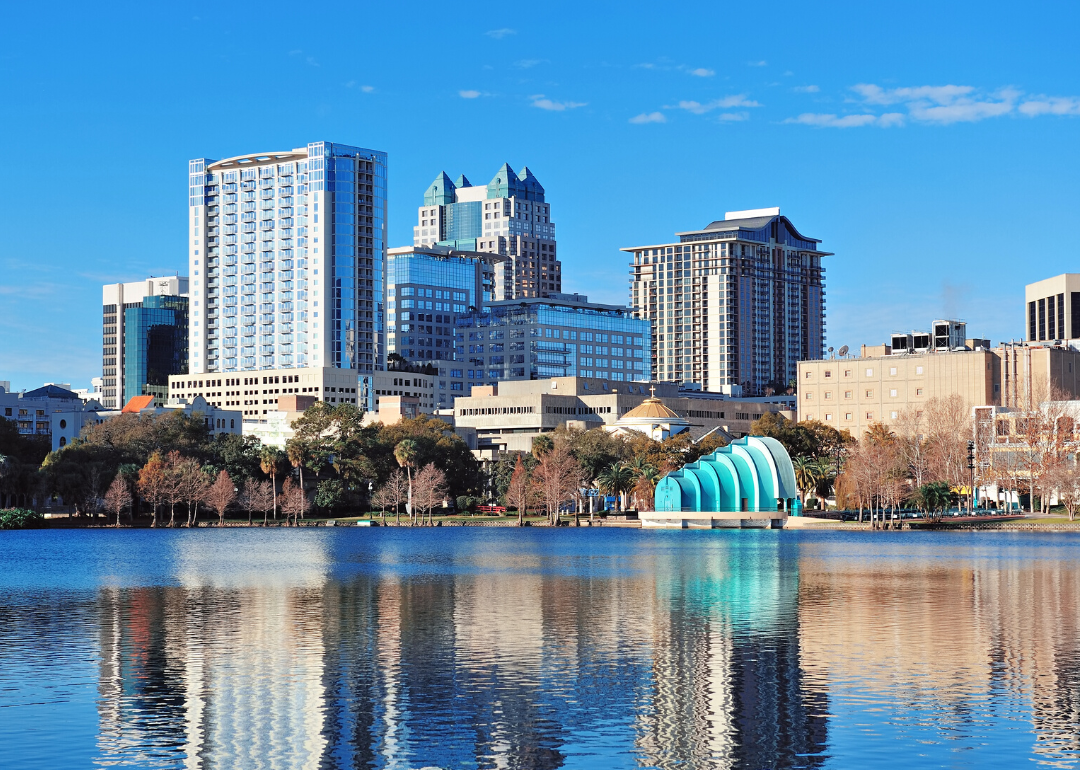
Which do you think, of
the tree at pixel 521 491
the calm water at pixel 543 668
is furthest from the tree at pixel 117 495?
the calm water at pixel 543 668

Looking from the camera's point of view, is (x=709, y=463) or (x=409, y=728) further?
(x=709, y=463)

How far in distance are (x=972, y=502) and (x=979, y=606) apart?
127 meters

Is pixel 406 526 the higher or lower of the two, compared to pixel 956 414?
lower

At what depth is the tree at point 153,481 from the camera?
6545 inches

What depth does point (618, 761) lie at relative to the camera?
30.5 m

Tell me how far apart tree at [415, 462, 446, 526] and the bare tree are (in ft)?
73.1

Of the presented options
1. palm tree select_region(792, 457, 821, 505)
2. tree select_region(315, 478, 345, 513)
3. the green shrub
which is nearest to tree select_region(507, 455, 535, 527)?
tree select_region(315, 478, 345, 513)

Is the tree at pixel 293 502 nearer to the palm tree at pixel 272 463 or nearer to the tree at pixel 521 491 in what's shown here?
the palm tree at pixel 272 463

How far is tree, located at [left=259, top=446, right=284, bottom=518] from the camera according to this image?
581ft

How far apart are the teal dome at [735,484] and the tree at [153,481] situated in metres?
56.9

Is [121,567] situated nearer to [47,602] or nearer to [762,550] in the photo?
[47,602]

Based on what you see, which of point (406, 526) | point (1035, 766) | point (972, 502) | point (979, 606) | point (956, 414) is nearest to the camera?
point (1035, 766)

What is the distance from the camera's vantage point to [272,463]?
178750mm

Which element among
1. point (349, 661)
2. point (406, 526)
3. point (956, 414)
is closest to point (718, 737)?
point (349, 661)
